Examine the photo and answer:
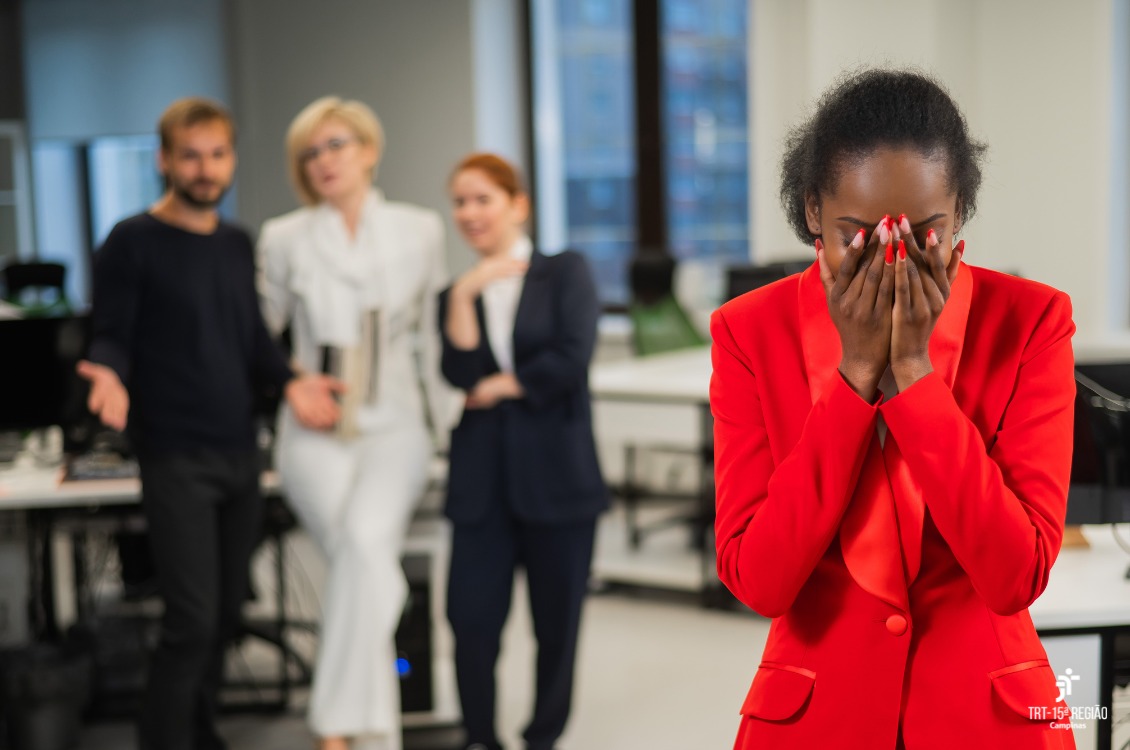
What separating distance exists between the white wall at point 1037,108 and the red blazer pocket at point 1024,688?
439 centimetres

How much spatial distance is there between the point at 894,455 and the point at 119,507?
134 inches

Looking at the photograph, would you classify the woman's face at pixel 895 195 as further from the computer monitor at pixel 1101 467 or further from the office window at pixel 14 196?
the office window at pixel 14 196

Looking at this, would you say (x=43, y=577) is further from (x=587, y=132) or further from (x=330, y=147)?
(x=587, y=132)

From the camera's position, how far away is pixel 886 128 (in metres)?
1.02

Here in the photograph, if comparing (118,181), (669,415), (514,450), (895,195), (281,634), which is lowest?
(281,634)

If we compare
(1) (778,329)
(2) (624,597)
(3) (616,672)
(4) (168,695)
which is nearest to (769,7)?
(2) (624,597)

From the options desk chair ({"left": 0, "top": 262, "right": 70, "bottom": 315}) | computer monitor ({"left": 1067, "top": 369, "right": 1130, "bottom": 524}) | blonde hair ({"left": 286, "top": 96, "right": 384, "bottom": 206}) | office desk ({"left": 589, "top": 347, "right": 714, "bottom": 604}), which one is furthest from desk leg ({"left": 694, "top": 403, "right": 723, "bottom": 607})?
desk chair ({"left": 0, "top": 262, "right": 70, "bottom": 315})

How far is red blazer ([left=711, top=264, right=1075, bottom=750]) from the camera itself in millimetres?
1005

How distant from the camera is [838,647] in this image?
3.56 feet

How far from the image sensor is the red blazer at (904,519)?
39.6 inches

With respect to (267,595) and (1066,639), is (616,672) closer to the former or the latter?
(267,595)

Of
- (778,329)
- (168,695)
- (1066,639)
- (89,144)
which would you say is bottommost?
(168,695)

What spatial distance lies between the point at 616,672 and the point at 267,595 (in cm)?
178

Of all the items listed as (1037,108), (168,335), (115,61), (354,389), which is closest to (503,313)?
(354,389)
